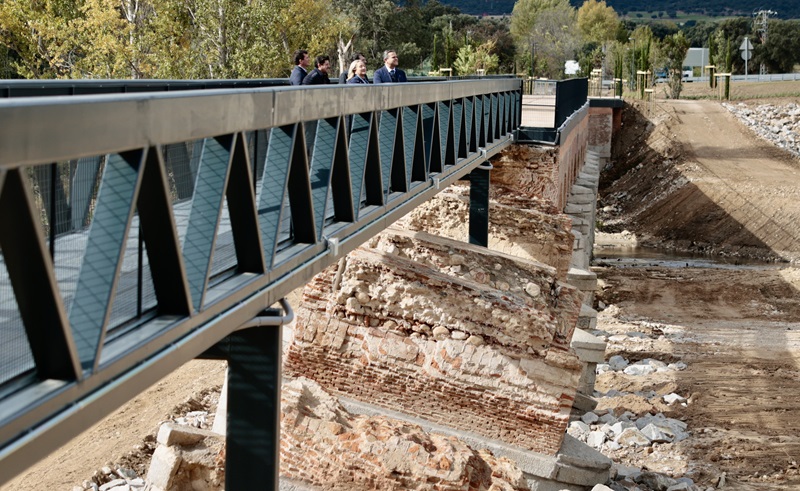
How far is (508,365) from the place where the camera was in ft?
35.7

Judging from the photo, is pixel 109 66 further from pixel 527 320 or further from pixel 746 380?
pixel 527 320

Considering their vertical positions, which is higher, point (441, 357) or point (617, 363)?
point (441, 357)

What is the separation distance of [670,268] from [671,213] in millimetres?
6628

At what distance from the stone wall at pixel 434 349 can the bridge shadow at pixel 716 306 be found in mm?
3508

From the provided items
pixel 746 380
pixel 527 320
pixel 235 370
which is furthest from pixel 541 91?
pixel 235 370

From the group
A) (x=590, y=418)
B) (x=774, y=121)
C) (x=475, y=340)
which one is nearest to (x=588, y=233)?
(x=590, y=418)

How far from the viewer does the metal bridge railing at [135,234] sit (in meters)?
3.86

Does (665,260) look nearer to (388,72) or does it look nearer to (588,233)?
(588,233)

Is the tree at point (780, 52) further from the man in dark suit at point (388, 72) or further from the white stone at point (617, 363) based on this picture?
the man in dark suit at point (388, 72)

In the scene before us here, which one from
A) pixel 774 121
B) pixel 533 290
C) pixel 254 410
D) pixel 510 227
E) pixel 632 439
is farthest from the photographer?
pixel 774 121

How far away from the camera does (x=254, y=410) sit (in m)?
6.69

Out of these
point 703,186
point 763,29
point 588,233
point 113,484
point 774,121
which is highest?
point 763,29

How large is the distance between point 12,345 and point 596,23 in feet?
331

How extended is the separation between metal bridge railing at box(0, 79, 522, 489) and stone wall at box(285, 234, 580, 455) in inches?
119
